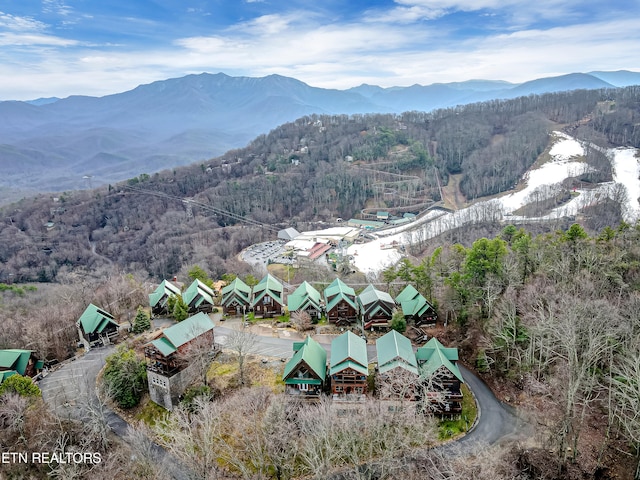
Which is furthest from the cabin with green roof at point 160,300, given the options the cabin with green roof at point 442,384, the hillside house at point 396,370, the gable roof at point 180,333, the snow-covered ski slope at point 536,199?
the snow-covered ski slope at point 536,199

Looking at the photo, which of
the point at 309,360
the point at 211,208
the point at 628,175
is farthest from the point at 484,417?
the point at 211,208

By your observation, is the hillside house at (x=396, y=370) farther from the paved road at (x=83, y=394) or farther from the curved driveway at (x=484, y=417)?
the paved road at (x=83, y=394)

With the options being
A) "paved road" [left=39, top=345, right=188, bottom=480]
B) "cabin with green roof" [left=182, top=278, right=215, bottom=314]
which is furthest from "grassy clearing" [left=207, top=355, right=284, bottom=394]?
"cabin with green roof" [left=182, top=278, right=215, bottom=314]

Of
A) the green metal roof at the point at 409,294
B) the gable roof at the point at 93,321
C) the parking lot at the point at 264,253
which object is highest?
the green metal roof at the point at 409,294

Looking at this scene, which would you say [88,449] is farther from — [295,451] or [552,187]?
[552,187]

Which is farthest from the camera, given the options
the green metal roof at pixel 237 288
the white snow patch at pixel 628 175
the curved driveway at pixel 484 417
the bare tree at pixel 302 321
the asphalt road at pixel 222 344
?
the white snow patch at pixel 628 175

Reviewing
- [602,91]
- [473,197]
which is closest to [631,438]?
[473,197]

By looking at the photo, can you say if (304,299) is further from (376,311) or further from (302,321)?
(376,311)
